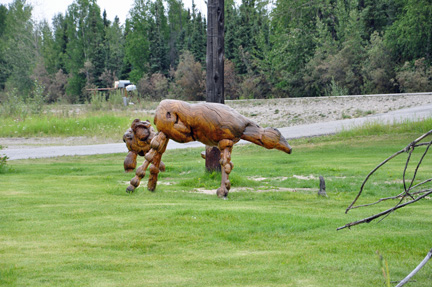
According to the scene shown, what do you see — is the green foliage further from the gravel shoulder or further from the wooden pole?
the wooden pole

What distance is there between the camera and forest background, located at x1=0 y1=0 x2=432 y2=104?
37062 mm

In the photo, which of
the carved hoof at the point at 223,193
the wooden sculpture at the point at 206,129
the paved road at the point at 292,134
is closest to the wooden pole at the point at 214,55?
the wooden sculpture at the point at 206,129

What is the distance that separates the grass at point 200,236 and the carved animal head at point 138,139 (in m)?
1.98

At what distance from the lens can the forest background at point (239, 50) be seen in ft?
122

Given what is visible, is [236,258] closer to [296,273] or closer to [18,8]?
[296,273]

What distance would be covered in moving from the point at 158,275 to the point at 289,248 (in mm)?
1412

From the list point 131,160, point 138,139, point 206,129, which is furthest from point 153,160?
point 131,160

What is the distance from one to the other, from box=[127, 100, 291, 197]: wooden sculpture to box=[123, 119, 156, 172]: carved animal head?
124 inches

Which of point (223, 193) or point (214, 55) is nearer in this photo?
point (223, 193)

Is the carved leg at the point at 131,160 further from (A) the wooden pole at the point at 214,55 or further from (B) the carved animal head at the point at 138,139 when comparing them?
(A) the wooden pole at the point at 214,55

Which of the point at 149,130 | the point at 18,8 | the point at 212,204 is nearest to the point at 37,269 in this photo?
the point at 212,204

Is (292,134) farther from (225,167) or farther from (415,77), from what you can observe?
(415,77)

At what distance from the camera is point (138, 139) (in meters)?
12.1

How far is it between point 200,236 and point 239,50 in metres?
45.2
